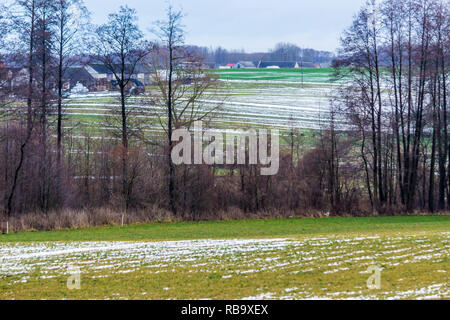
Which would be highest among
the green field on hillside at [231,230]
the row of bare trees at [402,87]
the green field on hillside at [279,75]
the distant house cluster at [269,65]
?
the distant house cluster at [269,65]

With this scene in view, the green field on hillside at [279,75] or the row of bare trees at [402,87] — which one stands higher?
the green field on hillside at [279,75]

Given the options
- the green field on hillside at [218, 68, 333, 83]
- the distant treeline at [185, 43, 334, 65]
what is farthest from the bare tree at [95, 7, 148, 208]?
the distant treeline at [185, 43, 334, 65]

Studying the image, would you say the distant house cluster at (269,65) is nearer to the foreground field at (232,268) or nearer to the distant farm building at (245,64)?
the distant farm building at (245,64)

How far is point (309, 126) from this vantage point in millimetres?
55594

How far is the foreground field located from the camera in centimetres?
1165

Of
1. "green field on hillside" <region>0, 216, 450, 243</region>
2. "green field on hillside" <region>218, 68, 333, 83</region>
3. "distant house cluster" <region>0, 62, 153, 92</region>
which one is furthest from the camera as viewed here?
"green field on hillside" <region>218, 68, 333, 83</region>

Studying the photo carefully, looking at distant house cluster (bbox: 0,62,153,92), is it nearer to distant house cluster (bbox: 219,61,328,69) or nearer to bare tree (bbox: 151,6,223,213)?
bare tree (bbox: 151,6,223,213)

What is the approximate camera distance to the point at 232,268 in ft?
46.9

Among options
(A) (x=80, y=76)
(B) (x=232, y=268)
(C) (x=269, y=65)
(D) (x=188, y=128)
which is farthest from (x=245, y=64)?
(B) (x=232, y=268)

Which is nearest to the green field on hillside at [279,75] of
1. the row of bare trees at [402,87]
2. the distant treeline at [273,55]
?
the distant treeline at [273,55]

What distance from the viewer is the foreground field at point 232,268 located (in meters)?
11.6

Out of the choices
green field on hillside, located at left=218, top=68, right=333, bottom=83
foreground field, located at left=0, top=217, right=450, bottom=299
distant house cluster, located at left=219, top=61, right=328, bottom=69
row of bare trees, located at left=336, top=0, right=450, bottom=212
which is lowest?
foreground field, located at left=0, top=217, right=450, bottom=299

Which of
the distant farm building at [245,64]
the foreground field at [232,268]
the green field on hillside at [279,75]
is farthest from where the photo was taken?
the distant farm building at [245,64]
